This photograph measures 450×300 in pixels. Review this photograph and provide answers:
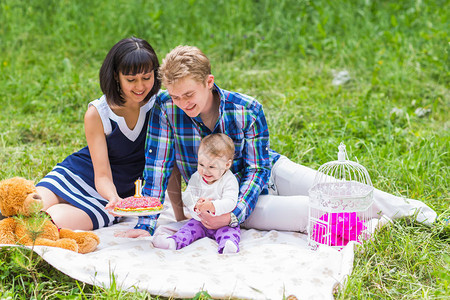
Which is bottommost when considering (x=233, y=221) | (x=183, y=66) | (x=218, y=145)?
(x=233, y=221)

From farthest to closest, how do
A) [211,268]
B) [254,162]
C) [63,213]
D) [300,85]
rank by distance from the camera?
[300,85] → [254,162] → [63,213] → [211,268]

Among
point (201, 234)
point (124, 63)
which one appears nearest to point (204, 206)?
point (201, 234)

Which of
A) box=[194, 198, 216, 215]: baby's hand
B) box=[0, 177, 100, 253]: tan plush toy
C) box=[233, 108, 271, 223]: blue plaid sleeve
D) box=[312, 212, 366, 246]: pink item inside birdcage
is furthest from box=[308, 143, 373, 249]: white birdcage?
box=[0, 177, 100, 253]: tan plush toy

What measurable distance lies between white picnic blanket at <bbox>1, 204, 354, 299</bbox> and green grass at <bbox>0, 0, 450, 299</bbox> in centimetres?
9

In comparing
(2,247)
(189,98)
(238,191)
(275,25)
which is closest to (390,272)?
(238,191)

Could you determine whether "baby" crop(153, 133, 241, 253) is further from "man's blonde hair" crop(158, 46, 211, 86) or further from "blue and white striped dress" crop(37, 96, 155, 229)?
"blue and white striped dress" crop(37, 96, 155, 229)

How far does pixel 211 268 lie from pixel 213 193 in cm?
51

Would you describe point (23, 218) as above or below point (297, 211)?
above

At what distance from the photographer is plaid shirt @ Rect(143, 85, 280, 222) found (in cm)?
321

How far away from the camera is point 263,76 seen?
615 cm

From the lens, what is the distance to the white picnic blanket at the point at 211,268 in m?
2.44

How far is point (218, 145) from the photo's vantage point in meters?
3.06

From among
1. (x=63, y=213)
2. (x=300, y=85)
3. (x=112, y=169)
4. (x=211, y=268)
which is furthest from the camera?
(x=300, y=85)

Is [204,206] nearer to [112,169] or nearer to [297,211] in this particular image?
[297,211]
